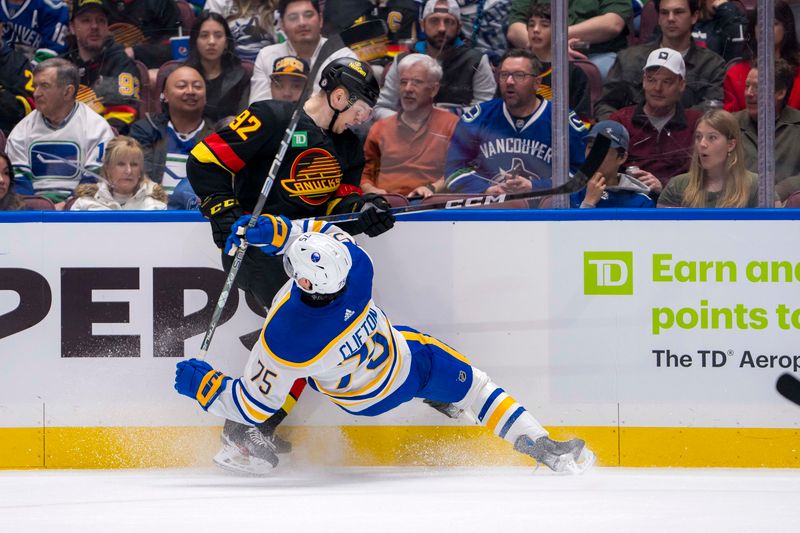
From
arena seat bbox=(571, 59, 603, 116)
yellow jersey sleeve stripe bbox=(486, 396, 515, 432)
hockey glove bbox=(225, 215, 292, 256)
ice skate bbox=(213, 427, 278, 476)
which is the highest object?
arena seat bbox=(571, 59, 603, 116)

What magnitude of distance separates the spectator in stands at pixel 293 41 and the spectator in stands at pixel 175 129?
218mm

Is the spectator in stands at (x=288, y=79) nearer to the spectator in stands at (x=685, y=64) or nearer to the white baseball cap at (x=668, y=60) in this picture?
the spectator in stands at (x=685, y=64)

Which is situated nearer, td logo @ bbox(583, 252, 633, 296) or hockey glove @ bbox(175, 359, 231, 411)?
hockey glove @ bbox(175, 359, 231, 411)

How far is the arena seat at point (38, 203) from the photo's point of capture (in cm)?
402

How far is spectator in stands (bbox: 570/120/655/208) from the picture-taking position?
3.93m

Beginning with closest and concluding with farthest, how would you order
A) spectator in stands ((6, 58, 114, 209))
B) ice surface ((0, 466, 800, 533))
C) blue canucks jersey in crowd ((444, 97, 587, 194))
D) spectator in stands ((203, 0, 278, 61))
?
ice surface ((0, 466, 800, 533)) → blue canucks jersey in crowd ((444, 97, 587, 194)) → spectator in stands ((6, 58, 114, 209)) → spectator in stands ((203, 0, 278, 61))

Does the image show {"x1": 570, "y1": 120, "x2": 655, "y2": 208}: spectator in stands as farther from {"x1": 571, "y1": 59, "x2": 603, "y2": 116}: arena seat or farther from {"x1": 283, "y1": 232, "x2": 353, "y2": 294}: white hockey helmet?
{"x1": 283, "y1": 232, "x2": 353, "y2": 294}: white hockey helmet

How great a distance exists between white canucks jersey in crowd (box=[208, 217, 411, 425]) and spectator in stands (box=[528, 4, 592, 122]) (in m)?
1.03

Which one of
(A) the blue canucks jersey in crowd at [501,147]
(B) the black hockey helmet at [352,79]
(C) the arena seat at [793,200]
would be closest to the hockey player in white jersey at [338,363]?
(B) the black hockey helmet at [352,79]

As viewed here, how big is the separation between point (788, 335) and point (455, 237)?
123 centimetres

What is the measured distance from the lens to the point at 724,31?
12.9 feet

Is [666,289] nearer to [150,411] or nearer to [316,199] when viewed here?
[316,199]

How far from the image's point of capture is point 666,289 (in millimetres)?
3908

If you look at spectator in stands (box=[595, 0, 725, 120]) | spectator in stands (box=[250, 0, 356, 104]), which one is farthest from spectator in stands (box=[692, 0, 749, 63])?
spectator in stands (box=[250, 0, 356, 104])
